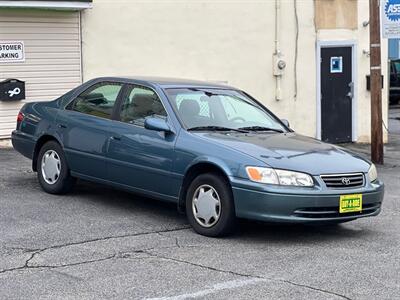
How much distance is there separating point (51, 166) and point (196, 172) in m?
2.33

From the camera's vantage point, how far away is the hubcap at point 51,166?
8859 mm

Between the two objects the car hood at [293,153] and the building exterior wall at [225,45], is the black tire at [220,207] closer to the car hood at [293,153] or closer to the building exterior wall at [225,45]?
the car hood at [293,153]

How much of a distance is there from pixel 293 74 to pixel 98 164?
8569mm

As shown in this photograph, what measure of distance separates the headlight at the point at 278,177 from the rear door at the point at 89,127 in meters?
2.05

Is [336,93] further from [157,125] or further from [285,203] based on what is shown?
[285,203]

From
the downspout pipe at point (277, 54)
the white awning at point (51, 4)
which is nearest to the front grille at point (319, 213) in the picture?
the white awning at point (51, 4)

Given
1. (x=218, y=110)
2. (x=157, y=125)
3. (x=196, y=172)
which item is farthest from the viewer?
(x=218, y=110)

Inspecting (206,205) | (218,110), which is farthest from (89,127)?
A: (206,205)

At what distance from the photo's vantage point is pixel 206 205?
7168 mm

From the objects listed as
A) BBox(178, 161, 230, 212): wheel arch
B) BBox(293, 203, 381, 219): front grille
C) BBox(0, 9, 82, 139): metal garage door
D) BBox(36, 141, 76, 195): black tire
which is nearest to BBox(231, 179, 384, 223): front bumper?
BBox(293, 203, 381, 219): front grille

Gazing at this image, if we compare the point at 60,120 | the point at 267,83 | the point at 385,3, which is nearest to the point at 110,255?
the point at 60,120

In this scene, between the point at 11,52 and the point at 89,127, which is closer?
the point at 89,127

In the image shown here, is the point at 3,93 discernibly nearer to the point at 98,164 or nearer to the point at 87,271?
the point at 98,164

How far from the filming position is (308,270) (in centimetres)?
611
